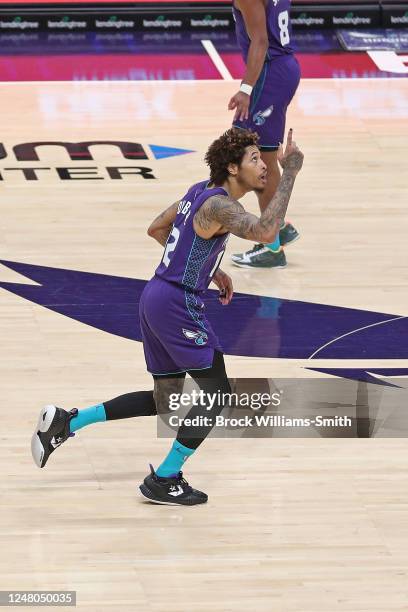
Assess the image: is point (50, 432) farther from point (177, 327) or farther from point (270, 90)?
point (270, 90)

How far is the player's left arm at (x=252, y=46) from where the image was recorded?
27.7 ft

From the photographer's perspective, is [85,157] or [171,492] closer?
[171,492]

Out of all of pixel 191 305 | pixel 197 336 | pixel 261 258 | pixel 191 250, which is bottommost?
pixel 261 258

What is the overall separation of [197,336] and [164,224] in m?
0.55

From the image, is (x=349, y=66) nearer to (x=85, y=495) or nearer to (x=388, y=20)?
(x=388, y=20)

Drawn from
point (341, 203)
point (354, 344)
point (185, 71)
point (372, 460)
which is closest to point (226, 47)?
point (185, 71)

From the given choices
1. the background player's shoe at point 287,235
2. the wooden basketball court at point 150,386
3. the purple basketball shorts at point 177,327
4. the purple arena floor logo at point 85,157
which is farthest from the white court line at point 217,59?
the purple basketball shorts at point 177,327

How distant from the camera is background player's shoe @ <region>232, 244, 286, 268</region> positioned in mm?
8977

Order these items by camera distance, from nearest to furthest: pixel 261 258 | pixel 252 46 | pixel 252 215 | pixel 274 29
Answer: pixel 252 215, pixel 252 46, pixel 274 29, pixel 261 258

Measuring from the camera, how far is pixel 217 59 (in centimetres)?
1339

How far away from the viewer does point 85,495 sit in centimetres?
603

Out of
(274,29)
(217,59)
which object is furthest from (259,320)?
(217,59)

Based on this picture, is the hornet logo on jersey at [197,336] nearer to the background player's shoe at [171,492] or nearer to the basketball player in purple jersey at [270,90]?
the background player's shoe at [171,492]

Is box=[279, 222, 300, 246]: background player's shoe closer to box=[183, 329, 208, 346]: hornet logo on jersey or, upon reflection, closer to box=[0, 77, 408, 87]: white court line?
box=[183, 329, 208, 346]: hornet logo on jersey
